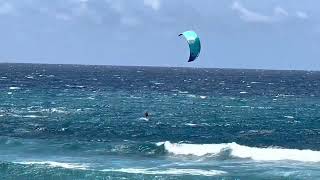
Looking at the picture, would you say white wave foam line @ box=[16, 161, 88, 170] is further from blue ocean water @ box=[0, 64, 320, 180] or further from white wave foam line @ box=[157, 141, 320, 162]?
white wave foam line @ box=[157, 141, 320, 162]

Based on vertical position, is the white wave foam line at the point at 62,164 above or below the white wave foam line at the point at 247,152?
below

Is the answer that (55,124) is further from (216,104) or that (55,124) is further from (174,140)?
(216,104)

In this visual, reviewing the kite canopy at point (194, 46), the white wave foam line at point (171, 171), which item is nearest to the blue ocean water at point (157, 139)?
the white wave foam line at point (171, 171)

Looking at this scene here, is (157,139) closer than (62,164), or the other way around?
(62,164)

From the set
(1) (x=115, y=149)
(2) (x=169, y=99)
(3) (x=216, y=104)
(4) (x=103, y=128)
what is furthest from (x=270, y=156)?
(2) (x=169, y=99)

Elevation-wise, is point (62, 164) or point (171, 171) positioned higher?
point (171, 171)

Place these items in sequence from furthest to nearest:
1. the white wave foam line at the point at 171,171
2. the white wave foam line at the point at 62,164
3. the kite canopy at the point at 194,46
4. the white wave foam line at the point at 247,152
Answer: the white wave foam line at the point at 247,152 → the white wave foam line at the point at 62,164 → the kite canopy at the point at 194,46 → the white wave foam line at the point at 171,171

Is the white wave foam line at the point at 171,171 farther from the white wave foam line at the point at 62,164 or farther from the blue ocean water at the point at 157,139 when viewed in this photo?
the white wave foam line at the point at 62,164

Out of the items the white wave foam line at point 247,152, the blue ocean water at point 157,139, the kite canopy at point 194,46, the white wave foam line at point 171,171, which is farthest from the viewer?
the white wave foam line at point 247,152

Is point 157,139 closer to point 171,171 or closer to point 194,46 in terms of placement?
point 171,171

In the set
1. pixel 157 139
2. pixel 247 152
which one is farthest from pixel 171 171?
pixel 157 139

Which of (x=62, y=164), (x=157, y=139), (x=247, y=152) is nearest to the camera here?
(x=62, y=164)

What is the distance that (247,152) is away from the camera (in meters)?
55.0

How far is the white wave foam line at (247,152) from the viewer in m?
53.5
